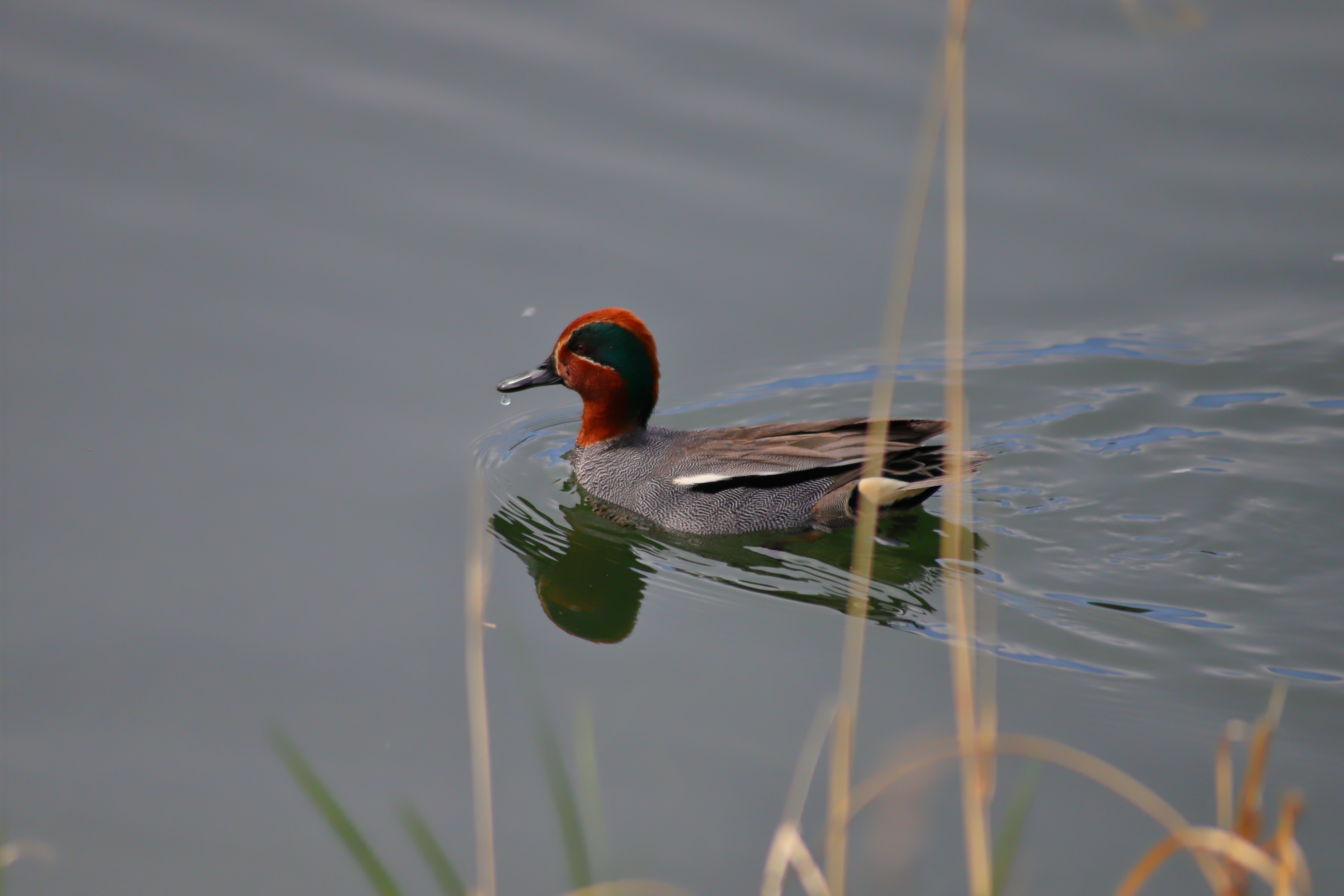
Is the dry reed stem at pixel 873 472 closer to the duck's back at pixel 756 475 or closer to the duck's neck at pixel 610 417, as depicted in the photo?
the duck's back at pixel 756 475

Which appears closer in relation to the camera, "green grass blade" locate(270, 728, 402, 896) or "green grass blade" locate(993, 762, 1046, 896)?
"green grass blade" locate(270, 728, 402, 896)

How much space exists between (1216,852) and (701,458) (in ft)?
14.2

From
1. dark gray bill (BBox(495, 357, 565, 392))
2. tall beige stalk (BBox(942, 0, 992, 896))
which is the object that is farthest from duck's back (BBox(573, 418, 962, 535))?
tall beige stalk (BBox(942, 0, 992, 896))

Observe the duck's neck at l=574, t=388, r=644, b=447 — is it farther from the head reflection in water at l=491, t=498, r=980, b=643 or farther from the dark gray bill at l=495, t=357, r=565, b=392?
the head reflection in water at l=491, t=498, r=980, b=643

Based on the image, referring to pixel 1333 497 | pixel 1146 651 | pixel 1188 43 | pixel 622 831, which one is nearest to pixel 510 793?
pixel 622 831

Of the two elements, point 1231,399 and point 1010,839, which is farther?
point 1231,399

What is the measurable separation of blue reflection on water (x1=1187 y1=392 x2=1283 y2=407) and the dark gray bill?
11.8 feet

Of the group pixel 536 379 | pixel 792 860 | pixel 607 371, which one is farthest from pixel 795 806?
pixel 536 379

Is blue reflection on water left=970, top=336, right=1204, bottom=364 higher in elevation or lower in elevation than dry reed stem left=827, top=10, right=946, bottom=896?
higher

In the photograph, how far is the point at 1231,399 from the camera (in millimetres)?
7078

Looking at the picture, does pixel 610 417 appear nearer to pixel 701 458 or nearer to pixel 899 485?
pixel 701 458

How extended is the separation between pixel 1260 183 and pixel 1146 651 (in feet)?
15.6

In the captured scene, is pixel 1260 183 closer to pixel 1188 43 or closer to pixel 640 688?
pixel 1188 43

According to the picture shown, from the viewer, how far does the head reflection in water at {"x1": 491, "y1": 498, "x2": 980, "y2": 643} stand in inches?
220
